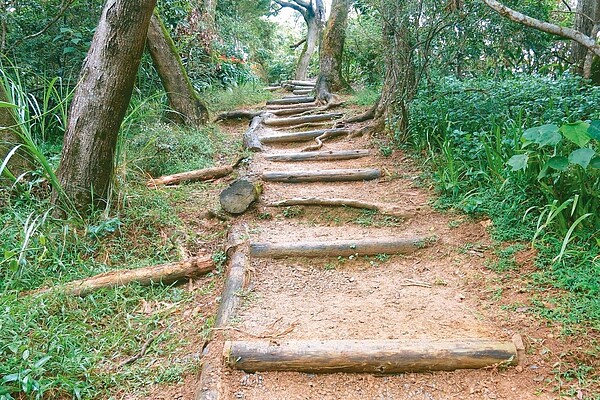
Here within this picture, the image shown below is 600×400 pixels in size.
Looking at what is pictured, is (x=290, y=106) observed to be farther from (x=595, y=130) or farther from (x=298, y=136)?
(x=595, y=130)

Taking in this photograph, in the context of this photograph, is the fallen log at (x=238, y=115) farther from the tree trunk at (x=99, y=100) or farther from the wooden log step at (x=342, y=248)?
the wooden log step at (x=342, y=248)

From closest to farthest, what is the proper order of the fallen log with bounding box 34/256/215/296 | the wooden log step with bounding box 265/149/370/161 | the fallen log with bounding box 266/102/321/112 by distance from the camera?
the fallen log with bounding box 34/256/215/296 < the wooden log step with bounding box 265/149/370/161 < the fallen log with bounding box 266/102/321/112

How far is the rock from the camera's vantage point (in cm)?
362

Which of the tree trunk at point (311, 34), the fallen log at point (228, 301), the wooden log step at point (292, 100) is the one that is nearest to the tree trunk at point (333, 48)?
the wooden log step at point (292, 100)

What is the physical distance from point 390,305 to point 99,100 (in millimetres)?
2611

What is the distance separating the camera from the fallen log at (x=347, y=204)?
346 cm

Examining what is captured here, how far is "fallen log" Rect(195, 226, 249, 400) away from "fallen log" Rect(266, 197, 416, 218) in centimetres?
58

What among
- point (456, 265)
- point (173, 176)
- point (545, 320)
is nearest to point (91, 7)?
point (173, 176)

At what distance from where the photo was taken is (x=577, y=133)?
7.47ft

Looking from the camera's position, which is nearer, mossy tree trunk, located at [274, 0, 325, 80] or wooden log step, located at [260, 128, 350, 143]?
wooden log step, located at [260, 128, 350, 143]

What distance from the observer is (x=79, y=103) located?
125 inches

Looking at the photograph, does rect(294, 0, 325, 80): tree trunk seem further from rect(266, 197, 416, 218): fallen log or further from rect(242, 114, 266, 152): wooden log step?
rect(266, 197, 416, 218): fallen log

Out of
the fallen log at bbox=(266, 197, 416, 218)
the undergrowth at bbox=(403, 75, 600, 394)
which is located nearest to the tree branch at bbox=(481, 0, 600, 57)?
the undergrowth at bbox=(403, 75, 600, 394)

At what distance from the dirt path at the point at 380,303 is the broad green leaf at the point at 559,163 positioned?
0.66 meters
